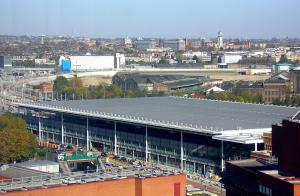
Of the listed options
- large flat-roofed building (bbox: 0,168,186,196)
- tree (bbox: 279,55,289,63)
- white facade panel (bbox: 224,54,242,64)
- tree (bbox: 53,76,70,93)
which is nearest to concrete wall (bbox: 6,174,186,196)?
large flat-roofed building (bbox: 0,168,186,196)

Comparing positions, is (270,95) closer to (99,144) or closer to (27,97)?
(27,97)

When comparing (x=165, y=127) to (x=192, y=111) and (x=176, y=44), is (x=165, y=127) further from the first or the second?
(x=176, y=44)

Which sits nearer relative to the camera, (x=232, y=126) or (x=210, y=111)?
(x=232, y=126)

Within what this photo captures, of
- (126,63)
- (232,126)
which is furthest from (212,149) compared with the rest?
(126,63)

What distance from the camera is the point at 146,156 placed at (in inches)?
798

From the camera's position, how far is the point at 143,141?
20.5 metres

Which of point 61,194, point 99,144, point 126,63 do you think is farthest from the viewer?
point 126,63

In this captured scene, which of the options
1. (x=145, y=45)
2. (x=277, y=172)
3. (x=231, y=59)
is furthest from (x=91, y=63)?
(x=277, y=172)

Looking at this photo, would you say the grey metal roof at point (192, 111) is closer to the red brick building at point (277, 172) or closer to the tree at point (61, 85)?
the red brick building at point (277, 172)

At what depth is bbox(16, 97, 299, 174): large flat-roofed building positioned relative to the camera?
17781 mm

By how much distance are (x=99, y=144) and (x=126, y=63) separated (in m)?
42.4

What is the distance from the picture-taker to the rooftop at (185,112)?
1905 centimetres

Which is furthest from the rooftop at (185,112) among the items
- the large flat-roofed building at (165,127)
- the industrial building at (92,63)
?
the industrial building at (92,63)

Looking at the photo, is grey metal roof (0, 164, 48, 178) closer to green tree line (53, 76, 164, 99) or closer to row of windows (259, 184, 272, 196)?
row of windows (259, 184, 272, 196)
